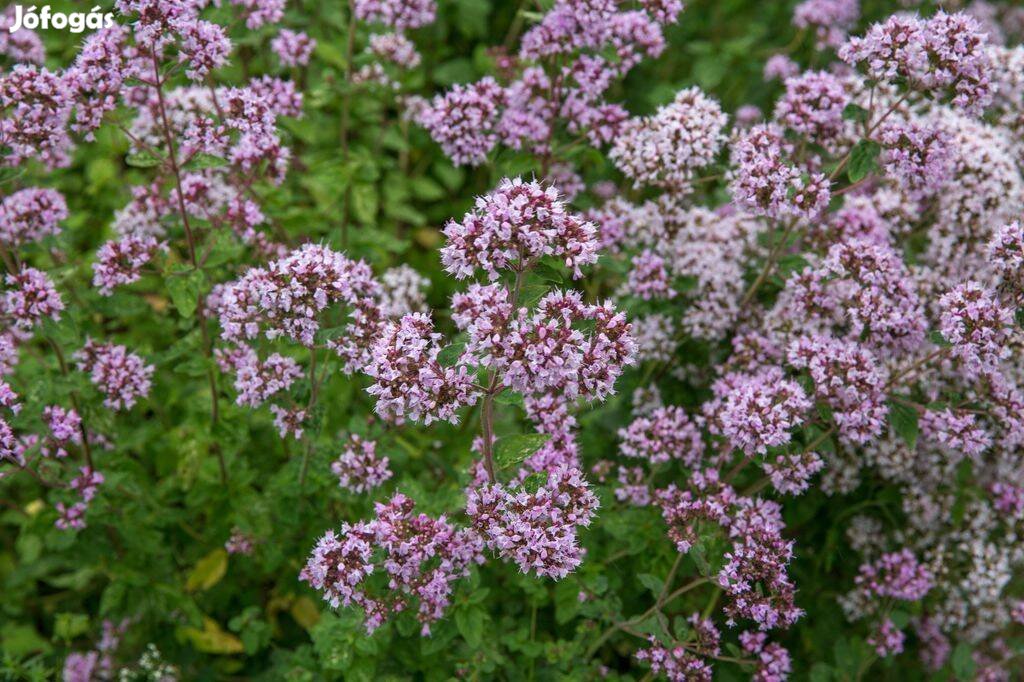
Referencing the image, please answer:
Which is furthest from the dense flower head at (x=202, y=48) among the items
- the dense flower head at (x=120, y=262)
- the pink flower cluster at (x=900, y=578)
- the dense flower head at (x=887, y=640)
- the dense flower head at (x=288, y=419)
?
the dense flower head at (x=887, y=640)

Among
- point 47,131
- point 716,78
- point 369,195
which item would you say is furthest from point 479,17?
point 47,131

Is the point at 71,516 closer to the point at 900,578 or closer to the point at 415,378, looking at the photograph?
the point at 415,378

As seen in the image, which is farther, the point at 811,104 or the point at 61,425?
the point at 811,104

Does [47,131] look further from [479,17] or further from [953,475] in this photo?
[953,475]

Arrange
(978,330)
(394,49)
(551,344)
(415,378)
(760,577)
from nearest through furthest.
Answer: (551,344) < (415,378) < (760,577) < (978,330) < (394,49)

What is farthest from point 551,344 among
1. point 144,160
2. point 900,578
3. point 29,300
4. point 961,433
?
point 900,578

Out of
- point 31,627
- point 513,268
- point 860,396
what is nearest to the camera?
point 513,268

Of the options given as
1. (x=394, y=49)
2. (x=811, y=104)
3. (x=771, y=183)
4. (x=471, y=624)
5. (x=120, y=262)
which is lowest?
(x=471, y=624)
